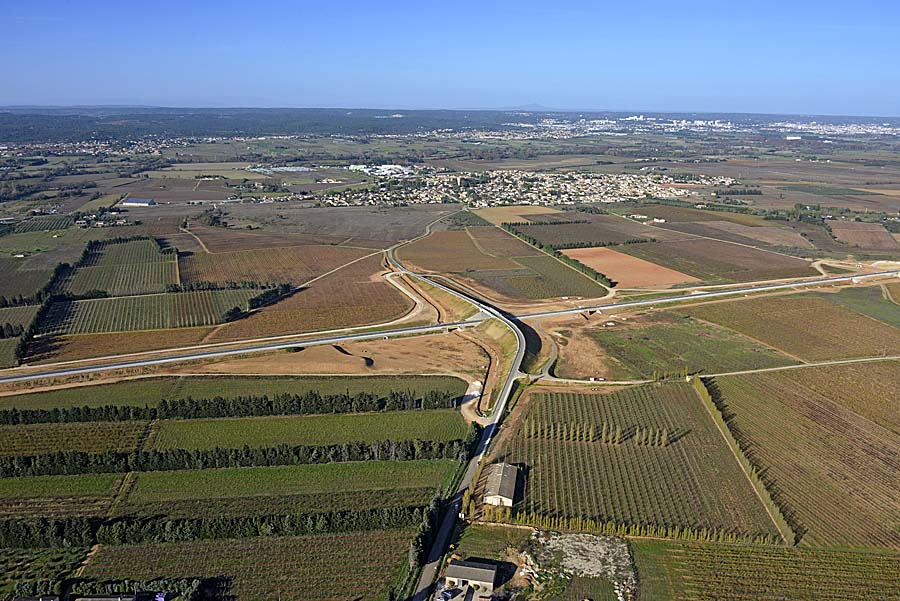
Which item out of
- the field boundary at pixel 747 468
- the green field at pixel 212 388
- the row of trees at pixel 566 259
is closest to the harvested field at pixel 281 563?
the green field at pixel 212 388

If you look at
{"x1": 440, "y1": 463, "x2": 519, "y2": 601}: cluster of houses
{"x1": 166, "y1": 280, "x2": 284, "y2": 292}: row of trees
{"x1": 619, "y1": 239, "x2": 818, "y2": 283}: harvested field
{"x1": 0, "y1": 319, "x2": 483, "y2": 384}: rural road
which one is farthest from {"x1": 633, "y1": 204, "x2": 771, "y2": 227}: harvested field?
{"x1": 440, "y1": 463, "x2": 519, "y2": 601}: cluster of houses

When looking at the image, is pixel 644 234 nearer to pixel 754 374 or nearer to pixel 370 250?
pixel 370 250

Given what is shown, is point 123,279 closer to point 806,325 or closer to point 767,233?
point 806,325

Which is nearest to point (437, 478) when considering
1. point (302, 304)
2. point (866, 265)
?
point (302, 304)

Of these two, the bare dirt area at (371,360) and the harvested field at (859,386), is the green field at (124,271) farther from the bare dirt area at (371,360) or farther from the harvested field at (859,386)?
the harvested field at (859,386)

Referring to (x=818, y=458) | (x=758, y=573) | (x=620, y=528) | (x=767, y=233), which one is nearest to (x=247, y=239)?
(x=620, y=528)

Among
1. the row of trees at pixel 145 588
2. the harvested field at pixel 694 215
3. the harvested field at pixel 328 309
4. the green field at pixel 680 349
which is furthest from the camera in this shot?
the harvested field at pixel 694 215
